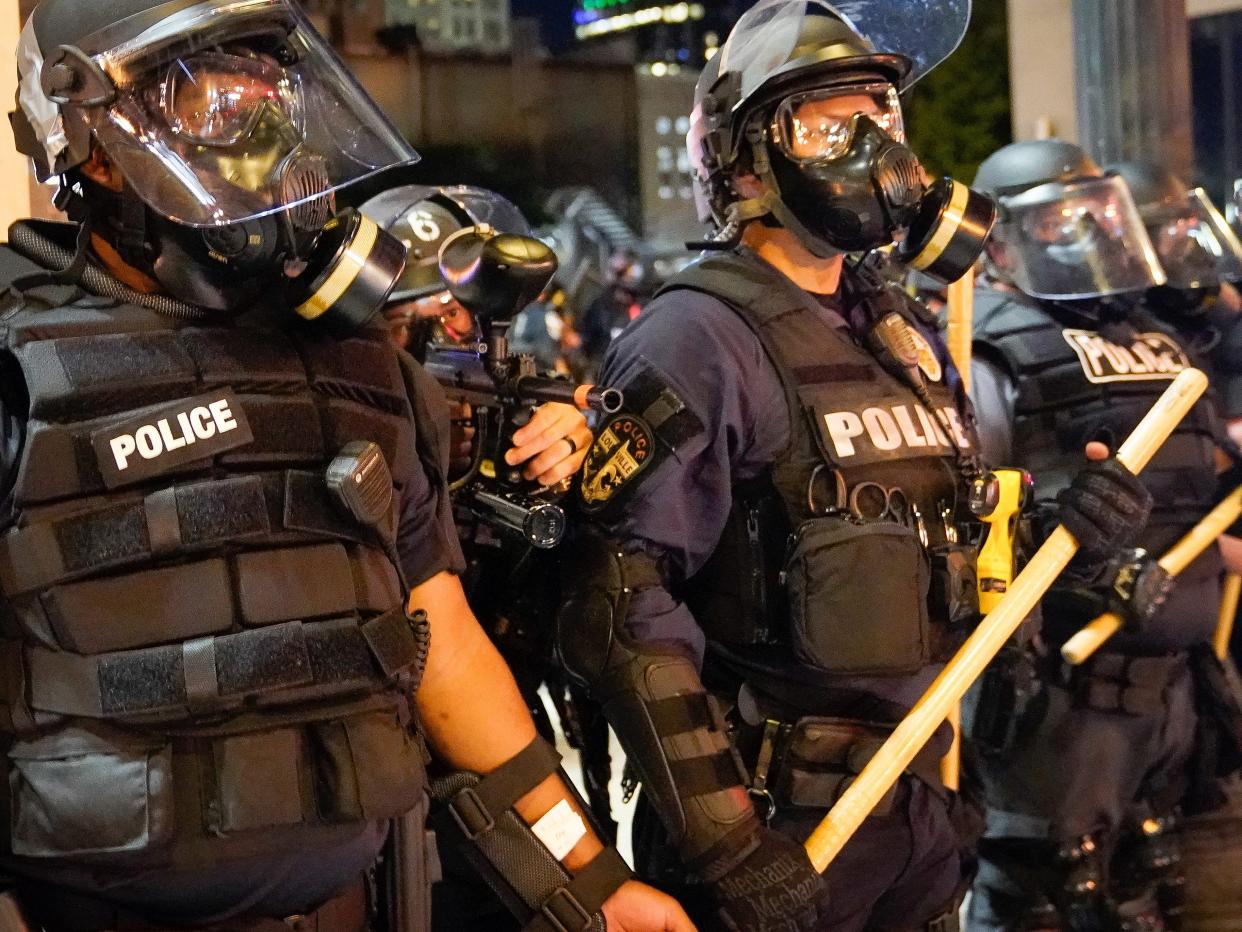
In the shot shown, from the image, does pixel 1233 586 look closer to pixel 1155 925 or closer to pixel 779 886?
pixel 1155 925

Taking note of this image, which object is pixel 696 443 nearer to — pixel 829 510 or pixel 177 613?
pixel 829 510

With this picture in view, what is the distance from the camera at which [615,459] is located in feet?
8.19

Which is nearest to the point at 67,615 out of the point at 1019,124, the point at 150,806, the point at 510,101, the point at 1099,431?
the point at 150,806

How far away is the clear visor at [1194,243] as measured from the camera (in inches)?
167

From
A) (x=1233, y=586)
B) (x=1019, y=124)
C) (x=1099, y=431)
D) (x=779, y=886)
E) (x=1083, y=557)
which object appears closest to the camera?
(x=779, y=886)

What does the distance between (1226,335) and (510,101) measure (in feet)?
75.4

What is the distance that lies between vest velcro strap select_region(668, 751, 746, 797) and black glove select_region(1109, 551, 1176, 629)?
59.7 inches

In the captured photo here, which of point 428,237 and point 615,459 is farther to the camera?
point 428,237

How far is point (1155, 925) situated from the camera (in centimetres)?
382

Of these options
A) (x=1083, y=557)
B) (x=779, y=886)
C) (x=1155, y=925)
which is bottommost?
(x=1155, y=925)

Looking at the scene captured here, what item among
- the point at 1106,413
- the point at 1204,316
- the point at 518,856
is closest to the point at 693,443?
the point at 518,856

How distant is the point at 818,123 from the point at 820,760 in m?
1.13

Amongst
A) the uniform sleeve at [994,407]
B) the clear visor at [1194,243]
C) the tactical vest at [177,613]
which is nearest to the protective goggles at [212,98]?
the tactical vest at [177,613]

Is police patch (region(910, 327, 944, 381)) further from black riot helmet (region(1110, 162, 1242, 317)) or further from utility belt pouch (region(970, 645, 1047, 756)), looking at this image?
black riot helmet (region(1110, 162, 1242, 317))
